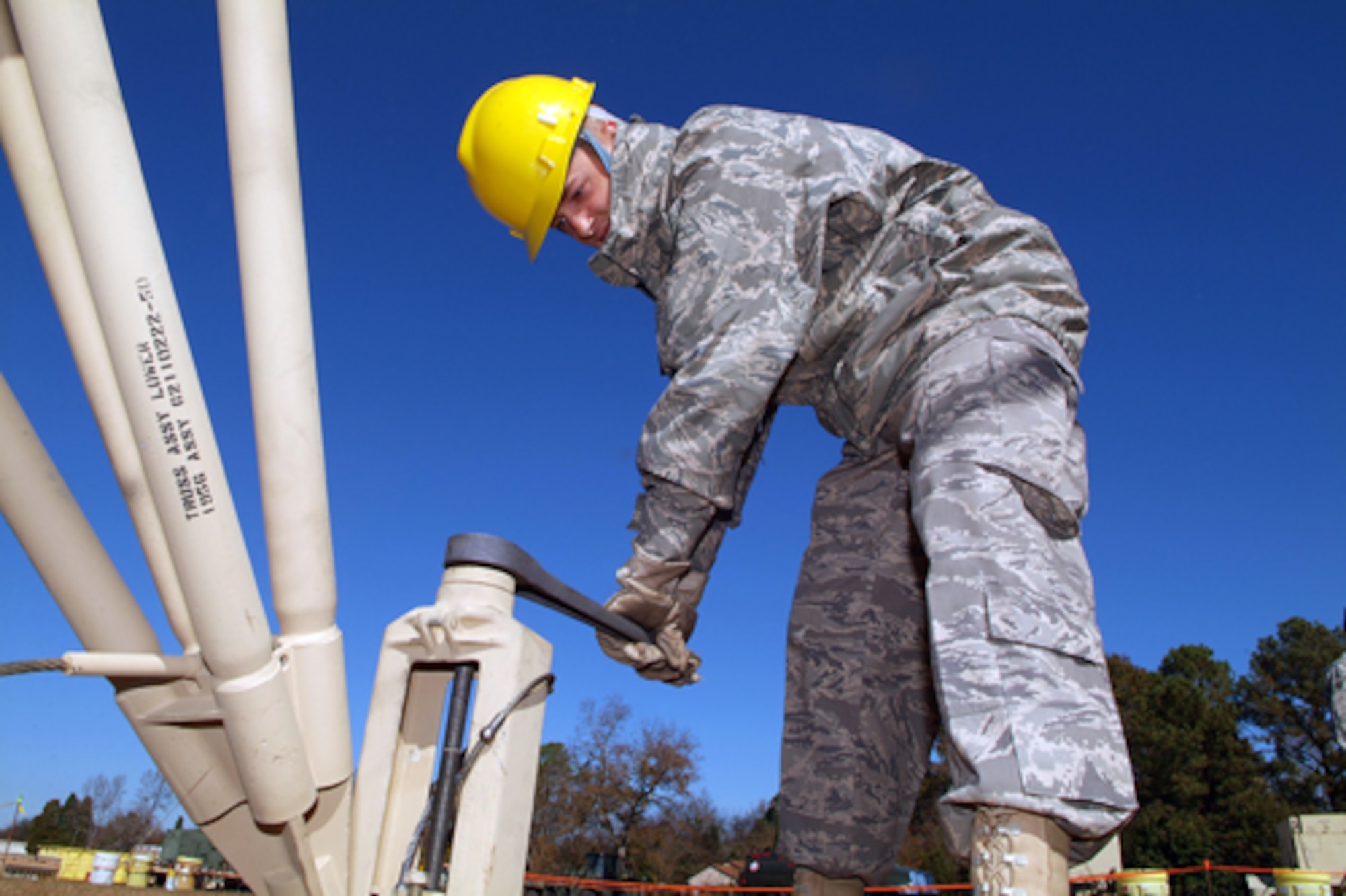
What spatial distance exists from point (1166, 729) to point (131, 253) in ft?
114

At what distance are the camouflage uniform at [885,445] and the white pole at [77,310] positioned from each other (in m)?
1.14

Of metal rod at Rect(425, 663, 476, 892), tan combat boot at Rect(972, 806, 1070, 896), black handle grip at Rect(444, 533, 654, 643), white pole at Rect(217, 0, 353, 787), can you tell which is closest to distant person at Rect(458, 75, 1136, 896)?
tan combat boot at Rect(972, 806, 1070, 896)

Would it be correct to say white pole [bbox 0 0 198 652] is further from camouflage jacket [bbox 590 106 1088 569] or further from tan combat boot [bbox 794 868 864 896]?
tan combat boot [bbox 794 868 864 896]

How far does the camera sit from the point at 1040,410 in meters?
2.04

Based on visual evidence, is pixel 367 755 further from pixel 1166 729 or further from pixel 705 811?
pixel 705 811

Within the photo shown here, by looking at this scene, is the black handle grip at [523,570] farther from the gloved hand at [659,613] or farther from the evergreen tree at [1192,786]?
the evergreen tree at [1192,786]

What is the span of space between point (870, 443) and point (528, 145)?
1614 millimetres

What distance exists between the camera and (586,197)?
3178 mm

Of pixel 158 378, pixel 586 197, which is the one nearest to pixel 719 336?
pixel 586 197

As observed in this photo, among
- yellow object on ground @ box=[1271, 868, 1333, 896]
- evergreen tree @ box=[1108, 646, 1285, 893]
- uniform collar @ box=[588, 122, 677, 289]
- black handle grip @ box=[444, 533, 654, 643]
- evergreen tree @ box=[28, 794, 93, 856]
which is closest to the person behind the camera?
black handle grip @ box=[444, 533, 654, 643]

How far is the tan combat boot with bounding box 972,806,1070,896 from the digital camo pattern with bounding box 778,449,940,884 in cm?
107

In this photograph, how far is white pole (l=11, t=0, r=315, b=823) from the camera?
4.31 ft

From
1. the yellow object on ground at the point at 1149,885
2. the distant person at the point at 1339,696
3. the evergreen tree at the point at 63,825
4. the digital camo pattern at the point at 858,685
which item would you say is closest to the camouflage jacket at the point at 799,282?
the digital camo pattern at the point at 858,685

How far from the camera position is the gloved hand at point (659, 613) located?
7.95 feet
